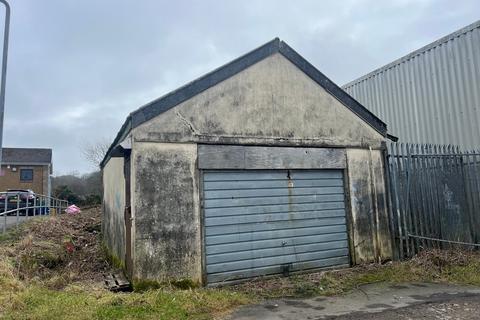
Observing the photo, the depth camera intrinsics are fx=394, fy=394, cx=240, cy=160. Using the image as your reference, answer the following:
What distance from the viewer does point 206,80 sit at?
7754 mm

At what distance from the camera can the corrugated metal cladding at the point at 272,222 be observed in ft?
25.0

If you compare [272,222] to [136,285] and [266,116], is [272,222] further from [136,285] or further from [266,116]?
[136,285]

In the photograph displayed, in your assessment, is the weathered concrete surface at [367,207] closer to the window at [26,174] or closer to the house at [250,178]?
the house at [250,178]

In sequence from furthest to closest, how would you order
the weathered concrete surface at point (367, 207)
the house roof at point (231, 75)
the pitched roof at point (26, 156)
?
the pitched roof at point (26, 156) < the weathered concrete surface at point (367, 207) < the house roof at point (231, 75)

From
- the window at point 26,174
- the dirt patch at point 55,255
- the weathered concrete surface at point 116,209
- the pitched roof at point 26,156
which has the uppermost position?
the pitched roof at point 26,156

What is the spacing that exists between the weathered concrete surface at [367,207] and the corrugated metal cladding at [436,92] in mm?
3223

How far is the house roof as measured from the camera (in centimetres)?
721

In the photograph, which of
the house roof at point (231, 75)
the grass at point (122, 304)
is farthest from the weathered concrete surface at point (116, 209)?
the grass at point (122, 304)

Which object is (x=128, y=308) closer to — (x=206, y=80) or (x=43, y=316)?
(x=43, y=316)

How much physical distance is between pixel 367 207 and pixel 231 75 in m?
4.33

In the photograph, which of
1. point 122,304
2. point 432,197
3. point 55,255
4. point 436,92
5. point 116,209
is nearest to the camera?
point 122,304

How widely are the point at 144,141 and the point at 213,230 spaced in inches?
84.0

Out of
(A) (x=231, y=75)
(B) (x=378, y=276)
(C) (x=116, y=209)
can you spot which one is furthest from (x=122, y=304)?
(B) (x=378, y=276)

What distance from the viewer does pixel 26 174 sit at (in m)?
39.1
